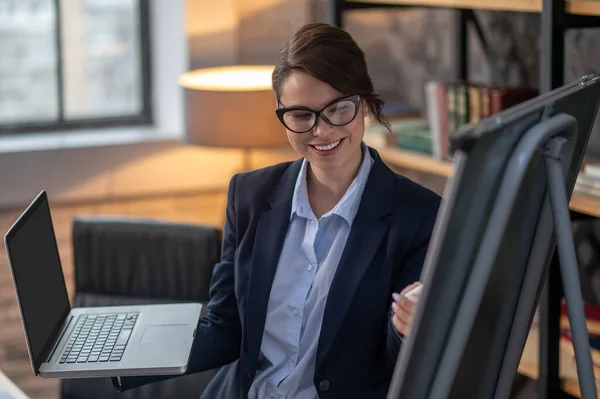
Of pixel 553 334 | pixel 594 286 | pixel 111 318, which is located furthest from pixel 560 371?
pixel 111 318

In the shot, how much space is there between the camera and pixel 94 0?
157 inches

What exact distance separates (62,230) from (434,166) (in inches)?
63.8

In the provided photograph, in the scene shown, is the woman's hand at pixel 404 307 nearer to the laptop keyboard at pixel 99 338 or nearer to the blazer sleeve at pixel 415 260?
the blazer sleeve at pixel 415 260

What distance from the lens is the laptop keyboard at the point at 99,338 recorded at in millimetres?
1614

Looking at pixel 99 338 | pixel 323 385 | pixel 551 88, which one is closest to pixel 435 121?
pixel 551 88

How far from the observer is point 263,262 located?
5.74 ft

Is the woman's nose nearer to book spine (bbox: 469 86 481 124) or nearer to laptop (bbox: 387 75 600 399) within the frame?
laptop (bbox: 387 75 600 399)

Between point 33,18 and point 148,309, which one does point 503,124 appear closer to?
point 148,309

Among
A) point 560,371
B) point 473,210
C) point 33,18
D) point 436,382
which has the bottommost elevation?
point 560,371

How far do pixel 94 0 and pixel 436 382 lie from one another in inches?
130

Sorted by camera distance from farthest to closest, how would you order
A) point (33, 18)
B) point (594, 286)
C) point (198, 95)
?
point (33, 18), point (198, 95), point (594, 286)

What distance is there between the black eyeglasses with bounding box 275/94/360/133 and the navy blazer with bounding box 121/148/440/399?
0.16 metres

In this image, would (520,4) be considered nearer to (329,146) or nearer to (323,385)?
(329,146)

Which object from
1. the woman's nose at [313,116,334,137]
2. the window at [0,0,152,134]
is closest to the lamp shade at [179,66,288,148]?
the window at [0,0,152,134]
